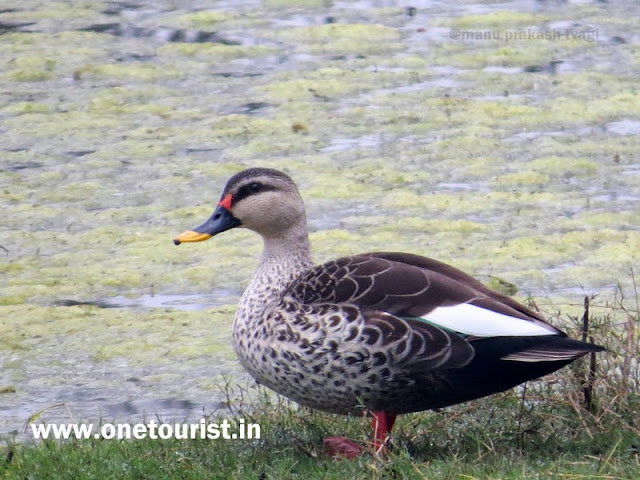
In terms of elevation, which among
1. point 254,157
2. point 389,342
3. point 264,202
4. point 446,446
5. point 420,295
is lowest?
point 254,157

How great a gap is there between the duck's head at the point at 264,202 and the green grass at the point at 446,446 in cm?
81

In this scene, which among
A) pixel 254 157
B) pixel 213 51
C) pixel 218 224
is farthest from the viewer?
pixel 213 51

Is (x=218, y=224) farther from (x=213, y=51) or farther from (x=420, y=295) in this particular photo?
(x=213, y=51)

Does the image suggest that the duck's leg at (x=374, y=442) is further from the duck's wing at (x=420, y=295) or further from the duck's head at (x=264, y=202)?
the duck's head at (x=264, y=202)

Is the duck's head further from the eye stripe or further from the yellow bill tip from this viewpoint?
the yellow bill tip

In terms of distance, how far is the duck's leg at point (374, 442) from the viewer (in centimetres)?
477

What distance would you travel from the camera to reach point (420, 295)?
4.89 metres

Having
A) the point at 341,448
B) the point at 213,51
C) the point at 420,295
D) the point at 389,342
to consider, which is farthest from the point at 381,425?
the point at 213,51

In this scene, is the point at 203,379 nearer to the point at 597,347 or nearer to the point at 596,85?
the point at 597,347

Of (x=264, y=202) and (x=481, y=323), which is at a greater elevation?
(x=264, y=202)

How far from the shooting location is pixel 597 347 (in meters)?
4.52

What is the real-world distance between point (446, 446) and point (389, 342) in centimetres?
49

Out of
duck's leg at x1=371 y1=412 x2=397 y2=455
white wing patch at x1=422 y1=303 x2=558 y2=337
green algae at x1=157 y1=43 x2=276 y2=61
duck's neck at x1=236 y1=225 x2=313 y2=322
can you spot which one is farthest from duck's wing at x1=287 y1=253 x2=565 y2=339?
green algae at x1=157 y1=43 x2=276 y2=61

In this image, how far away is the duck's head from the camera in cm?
568
